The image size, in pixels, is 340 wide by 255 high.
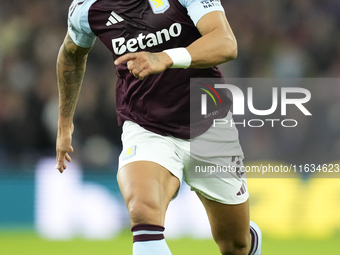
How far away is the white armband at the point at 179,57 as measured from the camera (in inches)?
97.3

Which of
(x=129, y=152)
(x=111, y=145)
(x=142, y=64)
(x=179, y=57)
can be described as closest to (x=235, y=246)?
(x=129, y=152)

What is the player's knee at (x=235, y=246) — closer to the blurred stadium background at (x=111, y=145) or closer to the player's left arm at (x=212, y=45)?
the player's left arm at (x=212, y=45)

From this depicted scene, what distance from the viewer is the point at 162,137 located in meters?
3.13

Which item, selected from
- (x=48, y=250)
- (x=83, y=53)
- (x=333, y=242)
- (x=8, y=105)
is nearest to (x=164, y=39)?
(x=83, y=53)

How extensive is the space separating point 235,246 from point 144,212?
1.15 metres

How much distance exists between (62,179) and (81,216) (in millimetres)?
488

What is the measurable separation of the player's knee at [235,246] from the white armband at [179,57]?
1490 mm

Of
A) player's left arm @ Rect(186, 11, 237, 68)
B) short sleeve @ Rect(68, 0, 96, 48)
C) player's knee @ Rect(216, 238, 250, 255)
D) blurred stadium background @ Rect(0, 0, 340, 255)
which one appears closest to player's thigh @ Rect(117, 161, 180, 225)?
player's left arm @ Rect(186, 11, 237, 68)

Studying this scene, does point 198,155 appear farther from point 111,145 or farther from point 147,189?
point 111,145

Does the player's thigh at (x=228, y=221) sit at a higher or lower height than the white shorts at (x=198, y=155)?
lower

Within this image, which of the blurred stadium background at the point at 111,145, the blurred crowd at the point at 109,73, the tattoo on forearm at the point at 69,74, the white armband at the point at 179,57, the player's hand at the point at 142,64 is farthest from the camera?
the blurred crowd at the point at 109,73

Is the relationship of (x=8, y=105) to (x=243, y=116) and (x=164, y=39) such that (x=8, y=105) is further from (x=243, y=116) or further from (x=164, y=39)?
(x=164, y=39)

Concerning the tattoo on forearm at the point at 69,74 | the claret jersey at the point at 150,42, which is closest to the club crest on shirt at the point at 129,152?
the claret jersey at the point at 150,42

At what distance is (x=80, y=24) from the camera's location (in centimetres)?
332
